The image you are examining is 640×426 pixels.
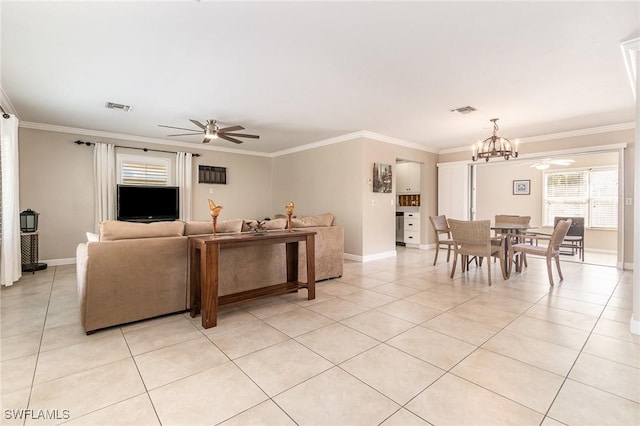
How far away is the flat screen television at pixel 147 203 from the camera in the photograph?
18.9 feet

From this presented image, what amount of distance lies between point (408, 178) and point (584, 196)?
4060 millimetres

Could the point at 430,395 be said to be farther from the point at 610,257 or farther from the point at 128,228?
the point at 610,257

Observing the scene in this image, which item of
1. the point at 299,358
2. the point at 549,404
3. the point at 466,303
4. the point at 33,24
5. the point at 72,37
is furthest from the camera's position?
the point at 466,303

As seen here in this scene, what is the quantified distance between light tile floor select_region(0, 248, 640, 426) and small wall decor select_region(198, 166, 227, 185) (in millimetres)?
3877

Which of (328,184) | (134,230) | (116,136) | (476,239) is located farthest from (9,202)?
(476,239)

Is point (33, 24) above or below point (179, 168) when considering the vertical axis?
above

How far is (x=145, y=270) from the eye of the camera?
8.99 feet

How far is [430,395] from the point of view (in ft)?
5.44

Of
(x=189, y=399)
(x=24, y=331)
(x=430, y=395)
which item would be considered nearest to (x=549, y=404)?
(x=430, y=395)

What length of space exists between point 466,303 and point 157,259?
10.6ft

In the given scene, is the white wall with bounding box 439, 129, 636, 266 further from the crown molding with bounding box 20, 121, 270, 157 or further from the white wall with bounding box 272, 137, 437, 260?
the crown molding with bounding box 20, 121, 270, 157

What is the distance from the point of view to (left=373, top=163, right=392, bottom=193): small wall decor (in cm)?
585

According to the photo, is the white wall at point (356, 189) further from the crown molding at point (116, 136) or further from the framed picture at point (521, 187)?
the framed picture at point (521, 187)

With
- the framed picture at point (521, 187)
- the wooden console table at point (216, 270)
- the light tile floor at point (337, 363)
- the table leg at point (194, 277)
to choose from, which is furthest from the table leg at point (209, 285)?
the framed picture at point (521, 187)
